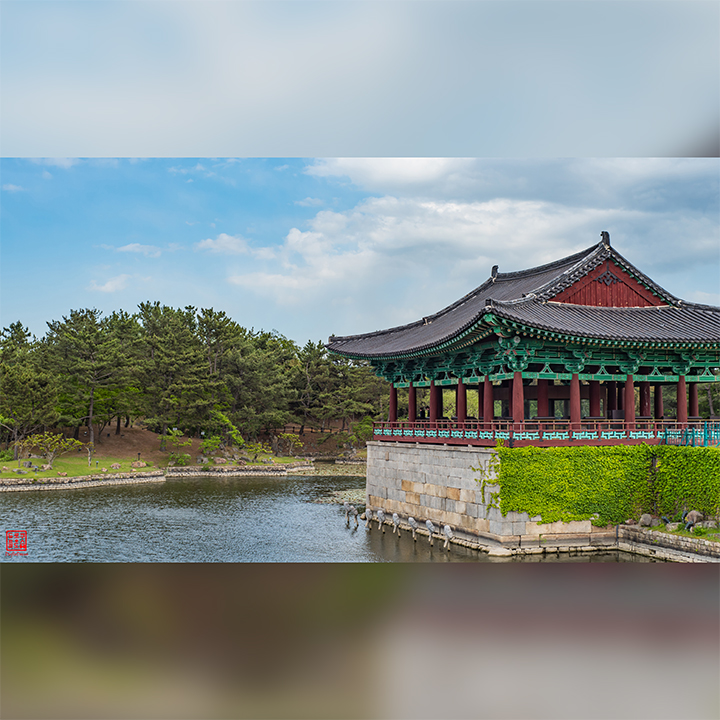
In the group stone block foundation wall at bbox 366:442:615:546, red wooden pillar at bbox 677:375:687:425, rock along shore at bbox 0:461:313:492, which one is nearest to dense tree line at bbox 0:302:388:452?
rock along shore at bbox 0:461:313:492

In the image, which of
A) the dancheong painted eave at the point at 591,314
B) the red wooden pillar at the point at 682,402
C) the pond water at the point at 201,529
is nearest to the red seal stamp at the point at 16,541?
the pond water at the point at 201,529

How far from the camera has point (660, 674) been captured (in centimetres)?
692

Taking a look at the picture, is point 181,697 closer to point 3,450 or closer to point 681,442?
point 681,442

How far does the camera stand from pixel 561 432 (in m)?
16.0

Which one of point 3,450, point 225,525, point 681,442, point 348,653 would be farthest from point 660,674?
point 3,450

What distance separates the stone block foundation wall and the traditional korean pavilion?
1.64 ft

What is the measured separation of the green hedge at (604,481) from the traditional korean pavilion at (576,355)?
A: 0.44 metres

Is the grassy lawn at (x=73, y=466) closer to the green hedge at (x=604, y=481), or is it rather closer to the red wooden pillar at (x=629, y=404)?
the green hedge at (x=604, y=481)

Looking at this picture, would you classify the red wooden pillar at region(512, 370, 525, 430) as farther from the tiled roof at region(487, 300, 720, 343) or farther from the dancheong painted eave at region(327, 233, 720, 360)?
the tiled roof at region(487, 300, 720, 343)

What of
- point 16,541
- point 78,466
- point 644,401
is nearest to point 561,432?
point 644,401

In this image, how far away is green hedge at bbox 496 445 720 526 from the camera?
15.2 m

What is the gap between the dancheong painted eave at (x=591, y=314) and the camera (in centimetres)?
1576

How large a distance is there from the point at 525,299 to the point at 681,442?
212 inches

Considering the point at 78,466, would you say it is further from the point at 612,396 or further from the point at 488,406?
the point at 612,396
